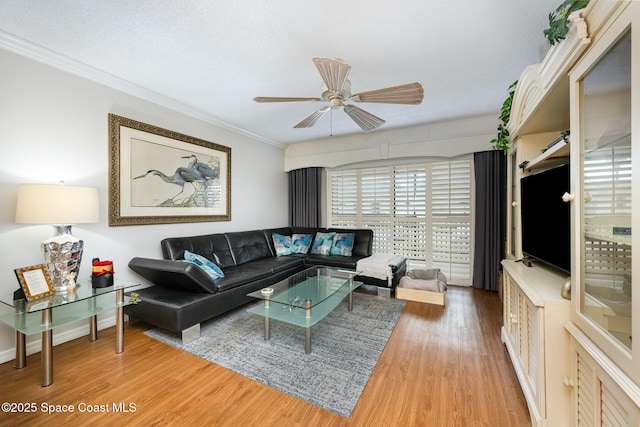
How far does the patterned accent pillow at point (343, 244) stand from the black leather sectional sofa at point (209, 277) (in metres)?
0.09

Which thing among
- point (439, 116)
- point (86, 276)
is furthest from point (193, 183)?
point (439, 116)

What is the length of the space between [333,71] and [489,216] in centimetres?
318

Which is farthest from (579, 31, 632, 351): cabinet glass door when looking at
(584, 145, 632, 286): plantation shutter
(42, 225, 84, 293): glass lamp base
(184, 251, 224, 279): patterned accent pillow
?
(42, 225, 84, 293): glass lamp base

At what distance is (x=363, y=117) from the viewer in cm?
238

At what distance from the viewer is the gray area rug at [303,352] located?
1654 mm

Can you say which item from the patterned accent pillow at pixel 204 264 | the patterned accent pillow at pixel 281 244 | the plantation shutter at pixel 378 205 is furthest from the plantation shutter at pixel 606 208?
→ the patterned accent pillow at pixel 281 244

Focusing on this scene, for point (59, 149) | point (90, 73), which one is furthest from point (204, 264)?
point (90, 73)

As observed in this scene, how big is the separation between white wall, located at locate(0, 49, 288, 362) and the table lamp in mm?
281

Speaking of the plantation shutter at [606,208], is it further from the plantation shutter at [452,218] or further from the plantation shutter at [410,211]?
the plantation shutter at [410,211]

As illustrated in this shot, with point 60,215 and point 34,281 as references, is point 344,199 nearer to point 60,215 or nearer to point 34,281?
point 60,215

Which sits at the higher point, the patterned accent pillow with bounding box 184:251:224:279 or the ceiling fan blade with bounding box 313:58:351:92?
the ceiling fan blade with bounding box 313:58:351:92

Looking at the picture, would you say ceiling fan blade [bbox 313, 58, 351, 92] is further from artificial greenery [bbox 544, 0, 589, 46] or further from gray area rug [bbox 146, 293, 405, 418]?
gray area rug [bbox 146, 293, 405, 418]

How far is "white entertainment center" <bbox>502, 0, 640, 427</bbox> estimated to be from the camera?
0.84 m

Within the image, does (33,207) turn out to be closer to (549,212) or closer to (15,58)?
(15,58)
